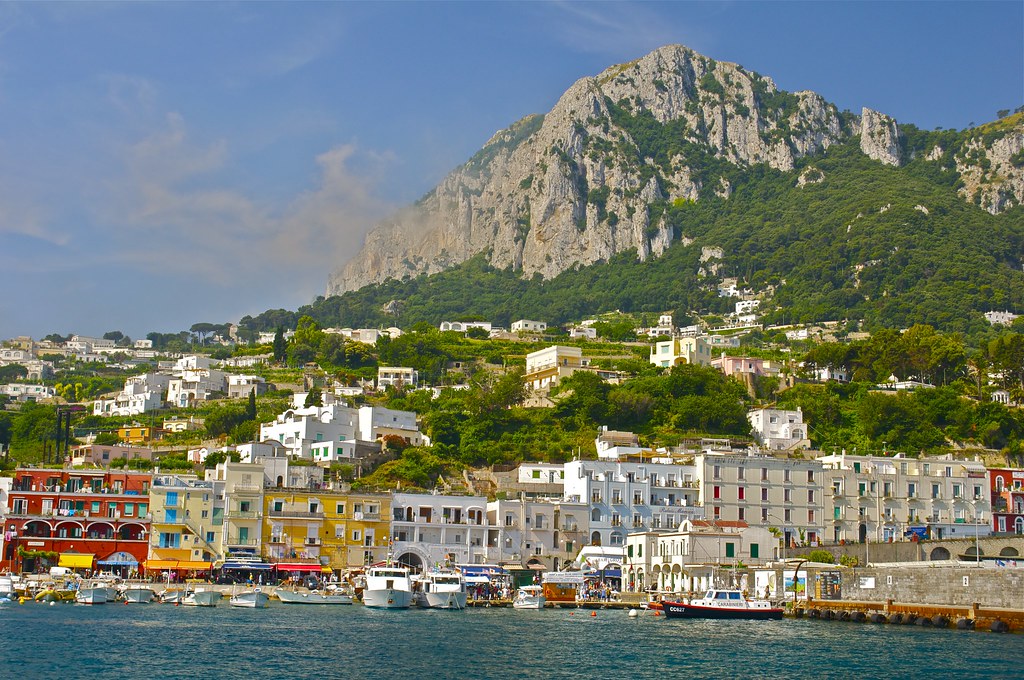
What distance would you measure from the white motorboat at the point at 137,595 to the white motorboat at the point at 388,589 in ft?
42.2

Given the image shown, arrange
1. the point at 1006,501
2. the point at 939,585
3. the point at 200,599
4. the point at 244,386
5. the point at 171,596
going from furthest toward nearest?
1. the point at 244,386
2. the point at 1006,501
3. the point at 171,596
4. the point at 200,599
5. the point at 939,585

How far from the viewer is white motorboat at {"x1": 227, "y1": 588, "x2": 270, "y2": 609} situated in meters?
71.4

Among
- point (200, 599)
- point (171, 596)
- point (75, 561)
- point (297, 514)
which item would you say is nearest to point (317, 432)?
point (297, 514)

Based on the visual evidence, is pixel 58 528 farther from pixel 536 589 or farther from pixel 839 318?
pixel 839 318

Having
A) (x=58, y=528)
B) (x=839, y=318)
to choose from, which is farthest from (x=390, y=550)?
(x=839, y=318)

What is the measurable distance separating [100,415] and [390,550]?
69.6 meters

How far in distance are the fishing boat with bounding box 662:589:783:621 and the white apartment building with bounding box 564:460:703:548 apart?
21.4 meters

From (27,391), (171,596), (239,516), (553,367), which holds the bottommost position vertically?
(171,596)

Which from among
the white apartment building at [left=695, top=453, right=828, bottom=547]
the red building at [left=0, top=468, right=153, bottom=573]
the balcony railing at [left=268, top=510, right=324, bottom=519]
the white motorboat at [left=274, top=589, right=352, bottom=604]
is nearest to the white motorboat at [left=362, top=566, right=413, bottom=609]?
the white motorboat at [left=274, top=589, right=352, bottom=604]

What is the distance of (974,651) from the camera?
52688 millimetres

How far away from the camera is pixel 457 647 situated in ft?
178

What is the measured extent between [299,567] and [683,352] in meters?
71.5

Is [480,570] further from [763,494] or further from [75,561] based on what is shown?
[75,561]

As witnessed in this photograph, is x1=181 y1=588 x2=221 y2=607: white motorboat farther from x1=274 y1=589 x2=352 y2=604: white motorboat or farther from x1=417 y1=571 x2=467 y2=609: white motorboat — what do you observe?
x1=417 y1=571 x2=467 y2=609: white motorboat
